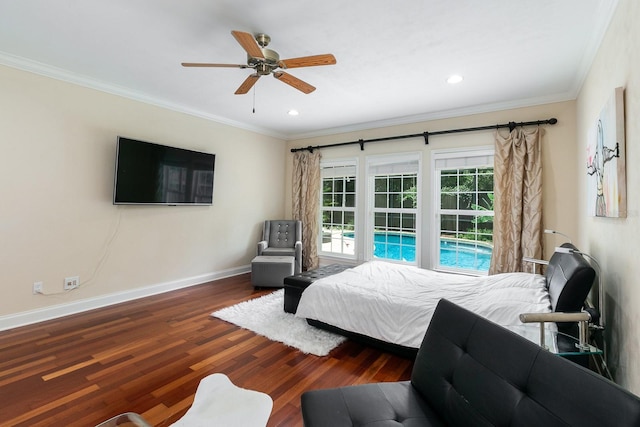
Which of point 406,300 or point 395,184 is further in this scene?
point 395,184

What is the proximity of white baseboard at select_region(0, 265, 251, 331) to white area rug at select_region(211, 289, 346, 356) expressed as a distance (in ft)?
4.09

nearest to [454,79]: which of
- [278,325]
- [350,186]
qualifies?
[350,186]

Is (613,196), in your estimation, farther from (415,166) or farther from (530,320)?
(415,166)

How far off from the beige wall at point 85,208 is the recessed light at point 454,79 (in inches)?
135

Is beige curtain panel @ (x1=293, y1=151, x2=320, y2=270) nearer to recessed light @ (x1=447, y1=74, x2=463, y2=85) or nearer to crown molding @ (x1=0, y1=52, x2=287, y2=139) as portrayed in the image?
crown molding @ (x1=0, y1=52, x2=287, y2=139)

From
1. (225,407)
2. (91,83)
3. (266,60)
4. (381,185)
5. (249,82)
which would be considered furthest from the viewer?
(381,185)

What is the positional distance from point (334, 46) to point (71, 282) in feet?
12.4

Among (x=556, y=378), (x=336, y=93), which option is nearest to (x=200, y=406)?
(x=556, y=378)

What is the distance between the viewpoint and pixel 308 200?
5520 millimetres

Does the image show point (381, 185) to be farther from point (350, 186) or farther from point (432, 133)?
point (432, 133)

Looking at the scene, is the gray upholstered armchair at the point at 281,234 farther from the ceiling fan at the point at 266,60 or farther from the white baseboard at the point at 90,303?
the ceiling fan at the point at 266,60

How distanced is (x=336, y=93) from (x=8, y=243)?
3.84m

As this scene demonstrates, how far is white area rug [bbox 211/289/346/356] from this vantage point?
2.59 m

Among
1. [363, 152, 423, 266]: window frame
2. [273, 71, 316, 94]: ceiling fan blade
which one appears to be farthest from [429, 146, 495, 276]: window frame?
[273, 71, 316, 94]: ceiling fan blade
